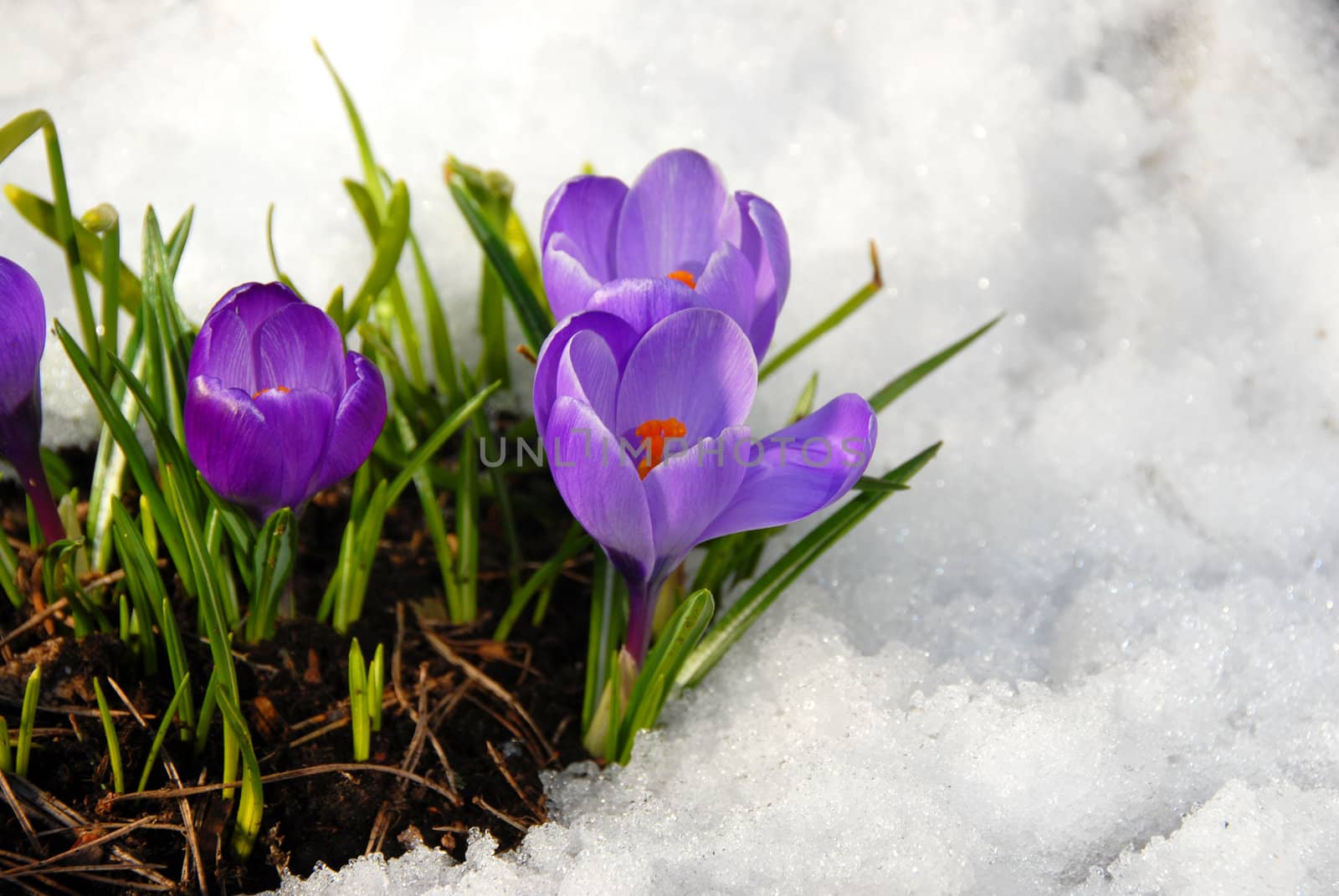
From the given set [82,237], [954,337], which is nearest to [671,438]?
[82,237]

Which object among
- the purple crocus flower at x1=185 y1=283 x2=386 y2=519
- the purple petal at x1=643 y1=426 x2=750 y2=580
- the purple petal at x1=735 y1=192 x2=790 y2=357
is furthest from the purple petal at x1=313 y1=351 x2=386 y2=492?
the purple petal at x1=735 y1=192 x2=790 y2=357

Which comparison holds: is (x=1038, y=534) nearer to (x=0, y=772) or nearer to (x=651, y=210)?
(x=651, y=210)

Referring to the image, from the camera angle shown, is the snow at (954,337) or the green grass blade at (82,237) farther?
the green grass blade at (82,237)

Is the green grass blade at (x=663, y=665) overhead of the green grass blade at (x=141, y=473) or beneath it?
beneath

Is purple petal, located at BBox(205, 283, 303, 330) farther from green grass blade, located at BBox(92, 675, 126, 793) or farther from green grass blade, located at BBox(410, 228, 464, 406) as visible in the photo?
green grass blade, located at BBox(410, 228, 464, 406)

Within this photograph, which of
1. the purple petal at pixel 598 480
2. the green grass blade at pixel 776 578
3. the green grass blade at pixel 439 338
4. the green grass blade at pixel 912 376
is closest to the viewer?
the purple petal at pixel 598 480

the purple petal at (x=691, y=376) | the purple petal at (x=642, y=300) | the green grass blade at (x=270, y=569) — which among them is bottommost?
the green grass blade at (x=270, y=569)

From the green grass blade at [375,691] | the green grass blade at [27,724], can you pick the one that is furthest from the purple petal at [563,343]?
the green grass blade at [27,724]

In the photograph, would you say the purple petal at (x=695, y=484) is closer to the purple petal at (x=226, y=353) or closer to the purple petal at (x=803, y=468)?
the purple petal at (x=803, y=468)

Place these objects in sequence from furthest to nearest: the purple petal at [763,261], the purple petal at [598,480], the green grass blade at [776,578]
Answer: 1. the green grass blade at [776,578]
2. the purple petal at [763,261]
3. the purple petal at [598,480]
